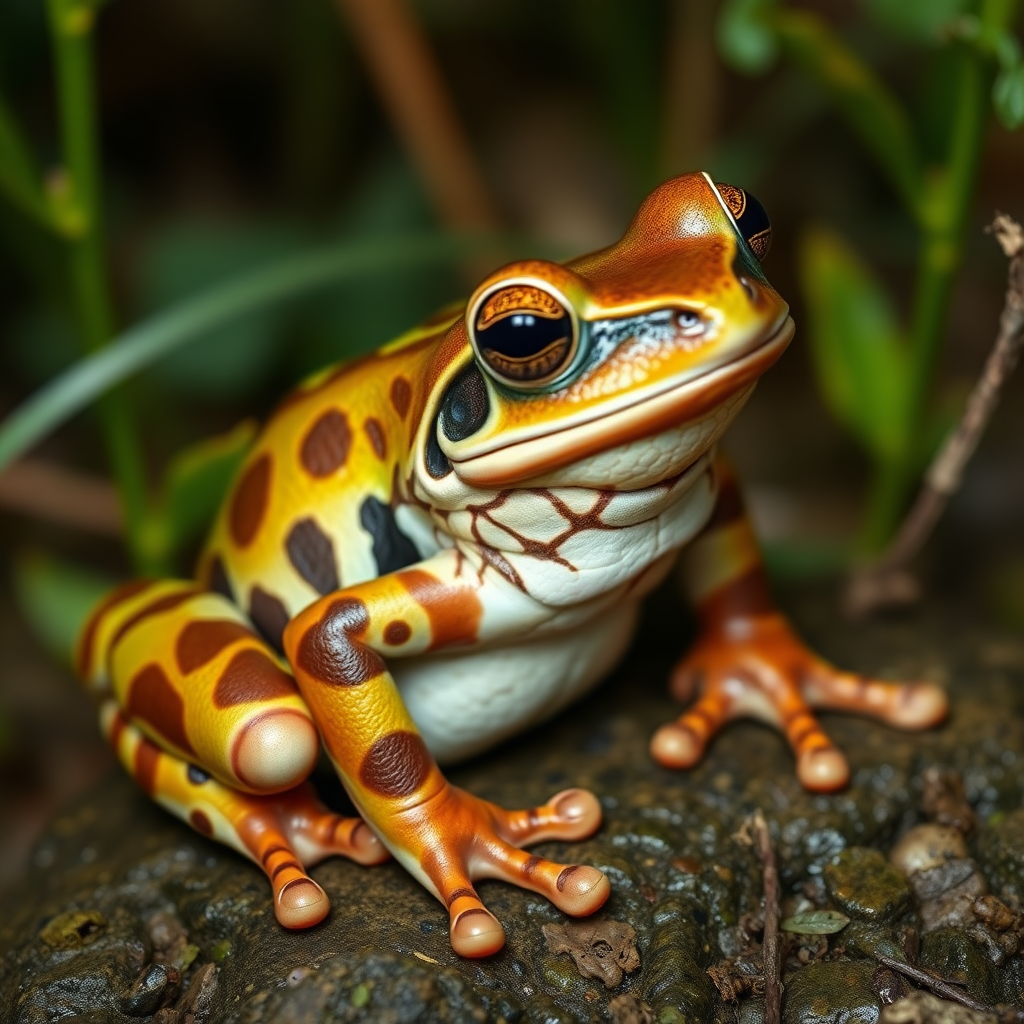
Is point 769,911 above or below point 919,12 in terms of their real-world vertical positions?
below

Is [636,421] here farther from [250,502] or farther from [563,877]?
[250,502]

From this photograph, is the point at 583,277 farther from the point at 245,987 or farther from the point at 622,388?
the point at 245,987

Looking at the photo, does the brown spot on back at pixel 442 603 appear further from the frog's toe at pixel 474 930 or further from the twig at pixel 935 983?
the twig at pixel 935 983

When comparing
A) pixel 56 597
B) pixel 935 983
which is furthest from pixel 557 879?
pixel 56 597

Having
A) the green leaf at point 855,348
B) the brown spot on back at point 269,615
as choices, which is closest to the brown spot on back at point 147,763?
the brown spot on back at point 269,615

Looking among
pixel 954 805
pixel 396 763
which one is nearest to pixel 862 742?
pixel 954 805

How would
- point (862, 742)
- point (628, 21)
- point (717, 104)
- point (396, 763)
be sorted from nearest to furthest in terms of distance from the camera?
point (396, 763), point (862, 742), point (628, 21), point (717, 104)

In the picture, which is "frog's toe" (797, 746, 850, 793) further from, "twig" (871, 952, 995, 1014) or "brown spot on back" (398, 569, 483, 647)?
"brown spot on back" (398, 569, 483, 647)

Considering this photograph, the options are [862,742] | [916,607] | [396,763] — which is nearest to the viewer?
[396,763]
